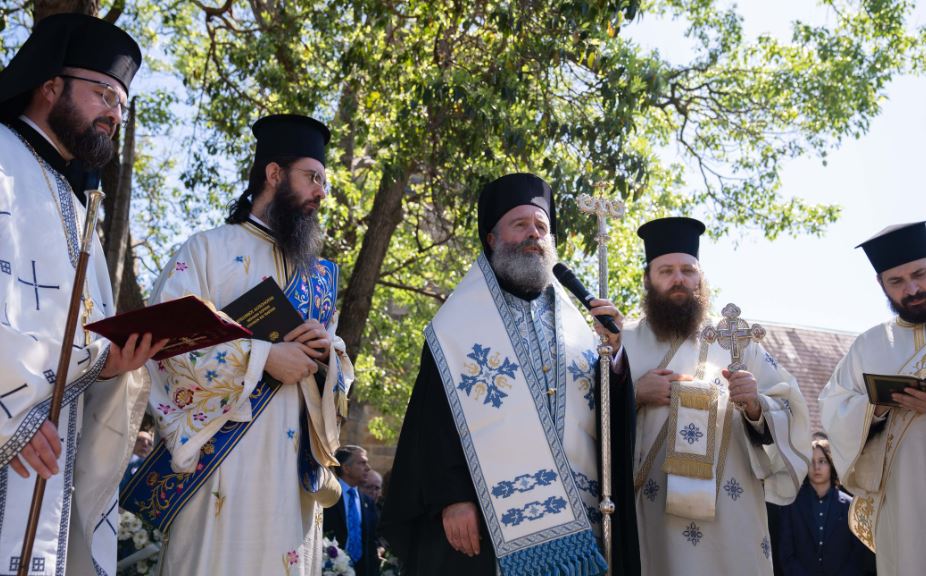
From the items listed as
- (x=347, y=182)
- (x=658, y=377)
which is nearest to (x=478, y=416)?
(x=658, y=377)

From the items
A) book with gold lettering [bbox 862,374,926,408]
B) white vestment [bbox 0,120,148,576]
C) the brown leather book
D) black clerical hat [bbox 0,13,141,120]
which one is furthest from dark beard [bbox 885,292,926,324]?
black clerical hat [bbox 0,13,141,120]

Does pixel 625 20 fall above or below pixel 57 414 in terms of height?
above

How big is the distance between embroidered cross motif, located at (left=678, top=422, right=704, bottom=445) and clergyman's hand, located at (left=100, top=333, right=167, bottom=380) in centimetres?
279

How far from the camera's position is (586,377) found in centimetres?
491

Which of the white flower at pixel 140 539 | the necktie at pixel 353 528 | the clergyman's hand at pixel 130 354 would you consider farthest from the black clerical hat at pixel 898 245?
the necktie at pixel 353 528

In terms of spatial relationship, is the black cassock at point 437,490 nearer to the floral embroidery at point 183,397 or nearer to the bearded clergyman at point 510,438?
the bearded clergyman at point 510,438

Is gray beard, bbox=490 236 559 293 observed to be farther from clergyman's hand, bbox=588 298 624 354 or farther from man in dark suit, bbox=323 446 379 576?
man in dark suit, bbox=323 446 379 576

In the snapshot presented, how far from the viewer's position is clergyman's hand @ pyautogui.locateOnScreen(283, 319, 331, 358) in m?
4.75

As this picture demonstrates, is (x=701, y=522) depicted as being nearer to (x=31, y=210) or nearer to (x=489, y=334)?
(x=489, y=334)

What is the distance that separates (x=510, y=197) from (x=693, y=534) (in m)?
2.01

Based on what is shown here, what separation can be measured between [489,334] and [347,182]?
8.07 m

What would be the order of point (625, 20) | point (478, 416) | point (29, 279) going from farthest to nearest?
point (625, 20), point (478, 416), point (29, 279)

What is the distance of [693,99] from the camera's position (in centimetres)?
1442

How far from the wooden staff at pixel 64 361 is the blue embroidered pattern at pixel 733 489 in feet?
11.5
